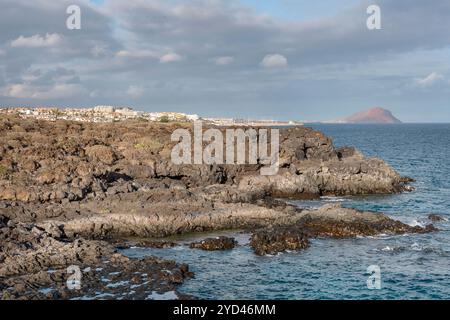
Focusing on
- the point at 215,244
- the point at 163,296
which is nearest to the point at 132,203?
the point at 215,244

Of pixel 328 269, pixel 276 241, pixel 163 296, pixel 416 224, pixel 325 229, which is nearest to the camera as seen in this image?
pixel 163 296

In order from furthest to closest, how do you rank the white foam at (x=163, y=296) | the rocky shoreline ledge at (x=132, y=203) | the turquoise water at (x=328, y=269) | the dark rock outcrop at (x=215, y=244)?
the dark rock outcrop at (x=215, y=244), the rocky shoreline ledge at (x=132, y=203), the turquoise water at (x=328, y=269), the white foam at (x=163, y=296)

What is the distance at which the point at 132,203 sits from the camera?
42.7 m

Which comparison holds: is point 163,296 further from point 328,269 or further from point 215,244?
point 328,269

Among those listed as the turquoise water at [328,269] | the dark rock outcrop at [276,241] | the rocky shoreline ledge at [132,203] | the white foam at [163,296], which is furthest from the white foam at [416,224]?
the white foam at [163,296]

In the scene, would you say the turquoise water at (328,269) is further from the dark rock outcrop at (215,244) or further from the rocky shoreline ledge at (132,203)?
the rocky shoreline ledge at (132,203)

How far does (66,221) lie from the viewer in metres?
38.8

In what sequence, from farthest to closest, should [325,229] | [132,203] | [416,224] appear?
[416,224], [132,203], [325,229]

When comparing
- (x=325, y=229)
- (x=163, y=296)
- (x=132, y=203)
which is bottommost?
(x=163, y=296)

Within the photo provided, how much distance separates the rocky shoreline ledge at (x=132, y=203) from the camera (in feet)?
95.2

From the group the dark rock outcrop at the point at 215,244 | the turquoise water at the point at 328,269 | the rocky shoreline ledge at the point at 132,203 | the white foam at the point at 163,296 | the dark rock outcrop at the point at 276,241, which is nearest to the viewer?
the white foam at the point at 163,296

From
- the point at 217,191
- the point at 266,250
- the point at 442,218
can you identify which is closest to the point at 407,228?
the point at 442,218

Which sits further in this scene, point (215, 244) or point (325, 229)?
point (325, 229)

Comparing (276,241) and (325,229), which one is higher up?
(325,229)
